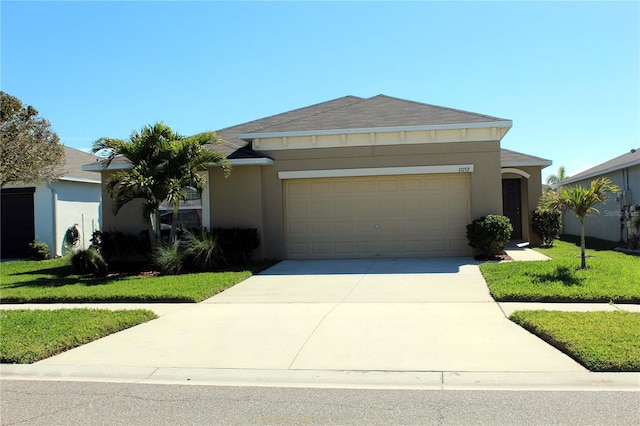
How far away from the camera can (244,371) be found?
221 inches

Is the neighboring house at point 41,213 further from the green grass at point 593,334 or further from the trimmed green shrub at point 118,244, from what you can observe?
the green grass at point 593,334

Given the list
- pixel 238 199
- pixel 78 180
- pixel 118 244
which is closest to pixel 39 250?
pixel 78 180

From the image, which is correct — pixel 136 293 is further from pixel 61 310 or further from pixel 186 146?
pixel 186 146

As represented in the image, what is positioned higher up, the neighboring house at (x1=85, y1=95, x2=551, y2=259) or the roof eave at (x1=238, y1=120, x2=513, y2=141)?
the roof eave at (x1=238, y1=120, x2=513, y2=141)

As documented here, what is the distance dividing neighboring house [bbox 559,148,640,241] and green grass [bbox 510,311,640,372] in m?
11.3

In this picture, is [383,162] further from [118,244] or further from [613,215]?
[613,215]

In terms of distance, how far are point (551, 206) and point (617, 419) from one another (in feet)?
26.4

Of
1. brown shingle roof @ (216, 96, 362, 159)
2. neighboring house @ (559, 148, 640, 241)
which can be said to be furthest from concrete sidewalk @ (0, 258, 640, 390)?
neighboring house @ (559, 148, 640, 241)

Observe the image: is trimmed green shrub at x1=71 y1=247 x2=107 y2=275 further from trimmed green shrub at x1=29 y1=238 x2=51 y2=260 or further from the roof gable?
the roof gable

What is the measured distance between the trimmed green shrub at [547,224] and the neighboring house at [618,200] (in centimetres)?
175

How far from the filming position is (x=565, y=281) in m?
9.55

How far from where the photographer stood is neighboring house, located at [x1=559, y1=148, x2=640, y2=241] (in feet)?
58.1

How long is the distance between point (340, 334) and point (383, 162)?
27.7ft

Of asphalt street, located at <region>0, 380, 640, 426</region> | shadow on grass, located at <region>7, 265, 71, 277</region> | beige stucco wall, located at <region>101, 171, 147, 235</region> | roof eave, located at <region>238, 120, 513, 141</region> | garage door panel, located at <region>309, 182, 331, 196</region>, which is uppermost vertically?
roof eave, located at <region>238, 120, 513, 141</region>
